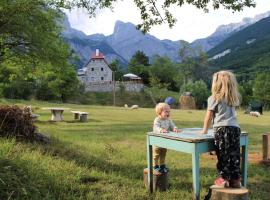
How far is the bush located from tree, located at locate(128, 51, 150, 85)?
301 ft

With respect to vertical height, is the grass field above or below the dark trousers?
below

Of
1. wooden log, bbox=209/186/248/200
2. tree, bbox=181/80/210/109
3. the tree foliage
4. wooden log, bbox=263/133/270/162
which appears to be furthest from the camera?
tree, bbox=181/80/210/109

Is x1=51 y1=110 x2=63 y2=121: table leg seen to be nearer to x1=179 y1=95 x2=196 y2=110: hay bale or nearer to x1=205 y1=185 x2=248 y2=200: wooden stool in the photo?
x1=205 y1=185 x2=248 y2=200: wooden stool

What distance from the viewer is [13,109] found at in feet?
37.1

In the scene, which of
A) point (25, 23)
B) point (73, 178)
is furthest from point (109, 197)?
point (25, 23)

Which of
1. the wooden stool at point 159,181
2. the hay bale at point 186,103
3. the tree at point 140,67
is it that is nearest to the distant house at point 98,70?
the tree at point 140,67

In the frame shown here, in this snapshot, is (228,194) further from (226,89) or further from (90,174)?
(90,174)

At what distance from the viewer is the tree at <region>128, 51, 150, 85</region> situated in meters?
105

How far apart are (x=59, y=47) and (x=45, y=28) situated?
1.71 meters

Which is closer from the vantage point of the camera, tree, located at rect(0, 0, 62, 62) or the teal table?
the teal table

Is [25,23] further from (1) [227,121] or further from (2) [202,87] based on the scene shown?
(2) [202,87]

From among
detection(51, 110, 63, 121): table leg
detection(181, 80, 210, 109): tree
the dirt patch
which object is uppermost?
detection(181, 80, 210, 109): tree

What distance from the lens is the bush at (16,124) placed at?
426 inches

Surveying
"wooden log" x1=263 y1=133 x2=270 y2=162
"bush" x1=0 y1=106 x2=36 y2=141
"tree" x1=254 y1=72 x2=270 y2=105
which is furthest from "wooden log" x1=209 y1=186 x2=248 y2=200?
"tree" x1=254 y1=72 x2=270 y2=105
